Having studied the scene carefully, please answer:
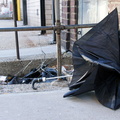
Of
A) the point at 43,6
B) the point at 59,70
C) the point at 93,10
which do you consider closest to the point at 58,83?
the point at 59,70

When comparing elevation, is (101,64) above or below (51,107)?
above

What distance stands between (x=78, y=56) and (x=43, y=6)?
5980 mm

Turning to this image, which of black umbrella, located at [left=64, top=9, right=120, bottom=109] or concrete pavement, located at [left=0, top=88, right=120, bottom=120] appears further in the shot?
black umbrella, located at [left=64, top=9, right=120, bottom=109]

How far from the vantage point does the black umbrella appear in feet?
6.71

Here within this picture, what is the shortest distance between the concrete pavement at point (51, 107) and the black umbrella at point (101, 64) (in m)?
0.10

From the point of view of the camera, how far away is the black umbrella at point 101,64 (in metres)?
2.04

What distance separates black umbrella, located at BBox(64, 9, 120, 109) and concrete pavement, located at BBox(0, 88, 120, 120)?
0.10m

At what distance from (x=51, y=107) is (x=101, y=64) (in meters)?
0.68

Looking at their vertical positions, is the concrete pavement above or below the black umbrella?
below

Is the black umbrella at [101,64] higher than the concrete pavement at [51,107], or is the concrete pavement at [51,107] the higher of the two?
the black umbrella at [101,64]

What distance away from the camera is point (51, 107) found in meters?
2.08

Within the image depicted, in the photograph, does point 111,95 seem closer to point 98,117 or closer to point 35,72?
point 98,117

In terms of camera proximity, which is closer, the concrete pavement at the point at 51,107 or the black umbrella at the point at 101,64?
the concrete pavement at the point at 51,107

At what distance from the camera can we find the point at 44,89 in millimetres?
2531
